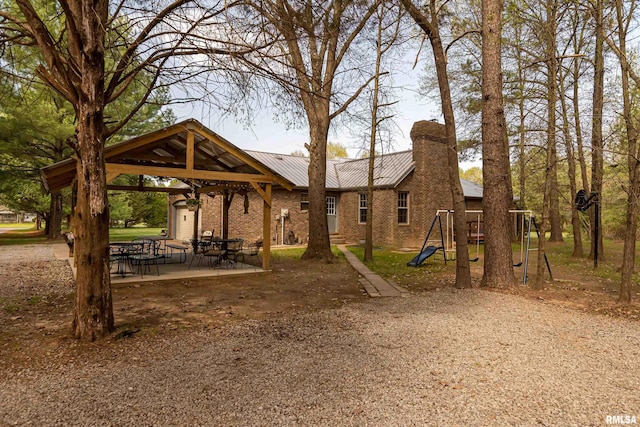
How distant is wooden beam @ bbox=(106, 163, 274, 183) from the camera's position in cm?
820

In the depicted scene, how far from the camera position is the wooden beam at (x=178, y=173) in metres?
8.20

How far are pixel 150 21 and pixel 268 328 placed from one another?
440cm

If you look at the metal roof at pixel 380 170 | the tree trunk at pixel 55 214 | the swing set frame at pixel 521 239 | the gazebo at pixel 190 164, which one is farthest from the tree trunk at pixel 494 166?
the tree trunk at pixel 55 214

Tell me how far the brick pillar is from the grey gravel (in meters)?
13.6

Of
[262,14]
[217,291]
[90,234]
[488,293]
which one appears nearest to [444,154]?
[488,293]

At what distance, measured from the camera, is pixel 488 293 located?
26.3 feet

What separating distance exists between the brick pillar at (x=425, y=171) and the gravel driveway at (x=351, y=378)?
536 inches

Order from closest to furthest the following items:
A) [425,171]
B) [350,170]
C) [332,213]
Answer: [425,171]
[332,213]
[350,170]

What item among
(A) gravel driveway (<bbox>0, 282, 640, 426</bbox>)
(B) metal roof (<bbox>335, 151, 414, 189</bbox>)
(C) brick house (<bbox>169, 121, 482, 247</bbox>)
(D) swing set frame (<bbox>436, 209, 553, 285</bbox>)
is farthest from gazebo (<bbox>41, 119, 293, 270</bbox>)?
A: (B) metal roof (<bbox>335, 151, 414, 189</bbox>)

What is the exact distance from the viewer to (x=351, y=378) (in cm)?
378

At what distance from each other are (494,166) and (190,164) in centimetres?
692

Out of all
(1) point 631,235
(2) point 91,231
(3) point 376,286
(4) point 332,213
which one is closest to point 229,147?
(3) point 376,286

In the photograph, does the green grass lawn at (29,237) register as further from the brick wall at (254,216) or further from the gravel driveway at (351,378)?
the gravel driveway at (351,378)

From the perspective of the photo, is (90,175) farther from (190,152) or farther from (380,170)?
(380,170)
